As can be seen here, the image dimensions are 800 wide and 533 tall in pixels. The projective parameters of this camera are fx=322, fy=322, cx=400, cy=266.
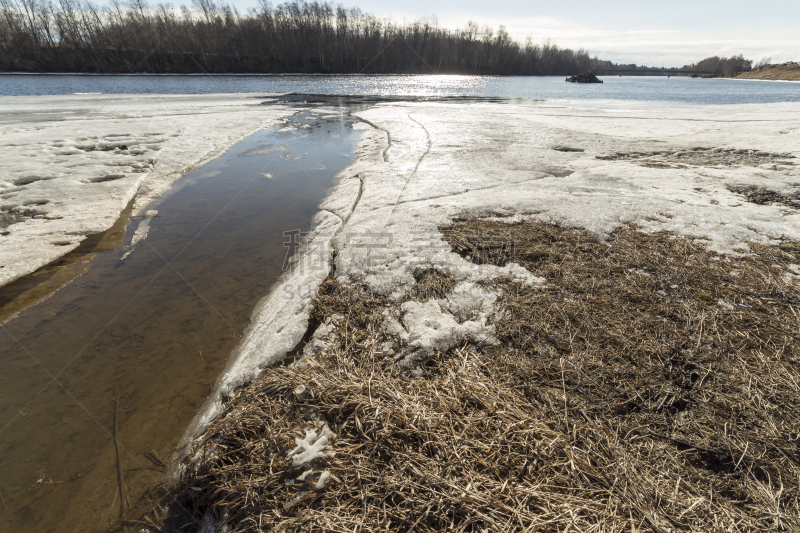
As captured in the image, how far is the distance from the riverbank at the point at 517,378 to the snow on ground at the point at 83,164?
3557mm

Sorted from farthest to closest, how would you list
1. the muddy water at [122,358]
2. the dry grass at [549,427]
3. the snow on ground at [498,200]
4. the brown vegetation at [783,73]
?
the brown vegetation at [783,73]
the snow on ground at [498,200]
the muddy water at [122,358]
the dry grass at [549,427]

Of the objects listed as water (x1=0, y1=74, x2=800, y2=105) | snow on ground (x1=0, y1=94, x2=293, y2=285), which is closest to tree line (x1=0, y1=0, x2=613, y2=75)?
water (x1=0, y1=74, x2=800, y2=105)

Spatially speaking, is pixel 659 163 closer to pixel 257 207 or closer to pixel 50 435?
pixel 257 207

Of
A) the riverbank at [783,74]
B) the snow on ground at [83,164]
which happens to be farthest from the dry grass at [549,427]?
the riverbank at [783,74]

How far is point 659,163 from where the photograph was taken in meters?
6.90

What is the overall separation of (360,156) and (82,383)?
7463mm

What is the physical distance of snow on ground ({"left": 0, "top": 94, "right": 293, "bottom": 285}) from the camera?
4.49m

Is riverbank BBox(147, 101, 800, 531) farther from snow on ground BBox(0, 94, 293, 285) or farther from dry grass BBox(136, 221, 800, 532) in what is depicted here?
snow on ground BBox(0, 94, 293, 285)

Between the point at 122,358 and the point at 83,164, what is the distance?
716cm

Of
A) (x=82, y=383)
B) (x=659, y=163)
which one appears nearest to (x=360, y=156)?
(x=659, y=163)

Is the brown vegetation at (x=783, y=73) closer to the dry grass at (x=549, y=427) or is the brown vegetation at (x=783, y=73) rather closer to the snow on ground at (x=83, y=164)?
the dry grass at (x=549, y=427)

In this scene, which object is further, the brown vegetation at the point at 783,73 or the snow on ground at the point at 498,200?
the brown vegetation at the point at 783,73

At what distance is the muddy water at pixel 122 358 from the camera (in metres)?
1.96

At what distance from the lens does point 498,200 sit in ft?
16.3
